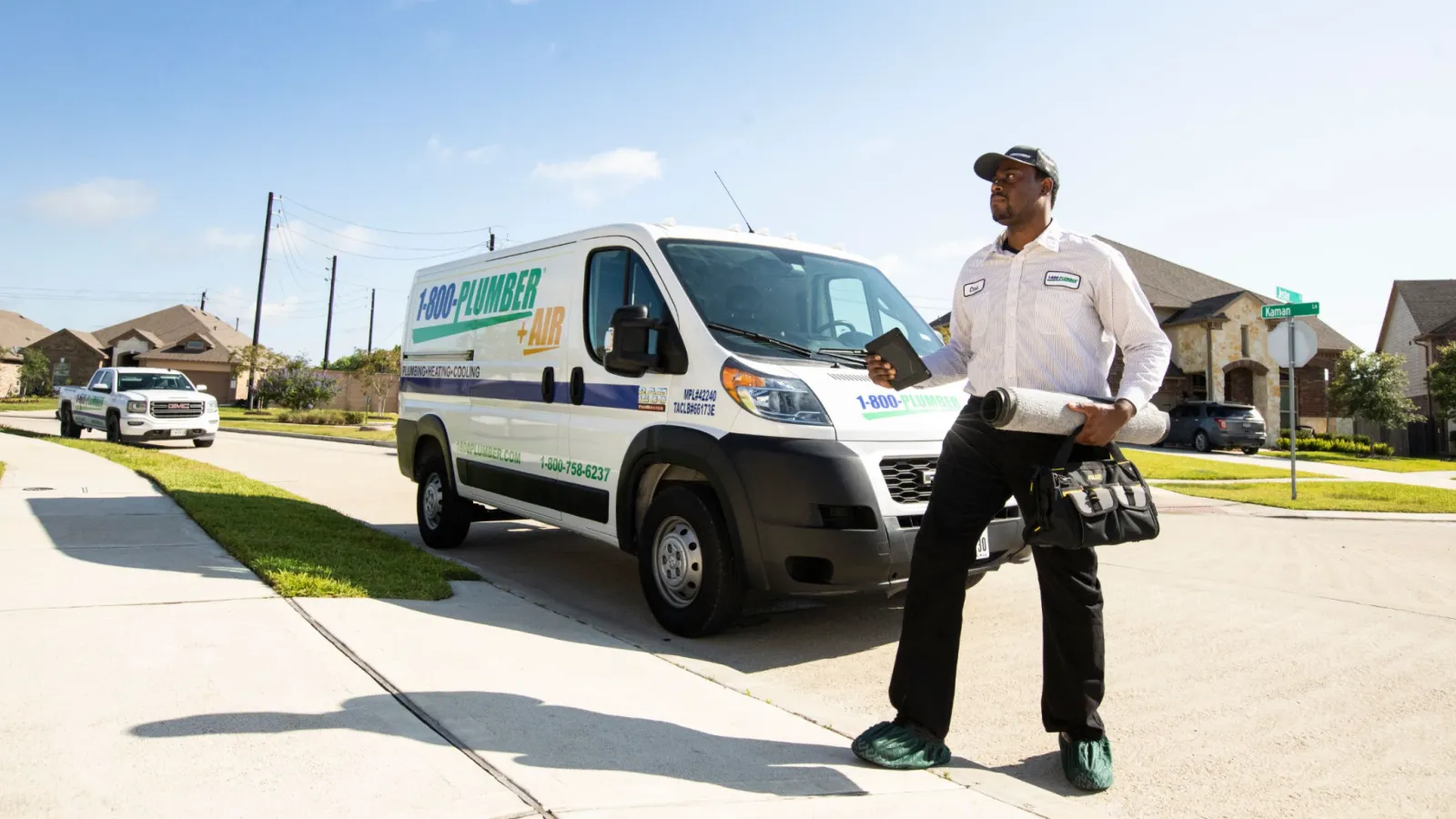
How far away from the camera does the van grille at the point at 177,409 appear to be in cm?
2103

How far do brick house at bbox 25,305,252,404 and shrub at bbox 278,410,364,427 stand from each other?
93.7 ft

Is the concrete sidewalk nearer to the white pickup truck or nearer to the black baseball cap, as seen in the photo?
the black baseball cap

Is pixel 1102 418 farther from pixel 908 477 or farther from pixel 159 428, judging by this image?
pixel 159 428

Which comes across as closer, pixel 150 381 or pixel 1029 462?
pixel 1029 462

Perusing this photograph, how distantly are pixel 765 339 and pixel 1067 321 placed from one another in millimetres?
2237

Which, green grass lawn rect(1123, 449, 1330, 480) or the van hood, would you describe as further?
green grass lawn rect(1123, 449, 1330, 480)

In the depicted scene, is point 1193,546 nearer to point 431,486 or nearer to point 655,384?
point 655,384

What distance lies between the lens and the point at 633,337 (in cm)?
531

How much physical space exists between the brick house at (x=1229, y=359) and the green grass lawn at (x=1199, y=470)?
52.5 feet

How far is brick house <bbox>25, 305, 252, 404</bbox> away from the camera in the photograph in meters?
69.4

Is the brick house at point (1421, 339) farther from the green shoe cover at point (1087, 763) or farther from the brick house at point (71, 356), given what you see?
the brick house at point (71, 356)

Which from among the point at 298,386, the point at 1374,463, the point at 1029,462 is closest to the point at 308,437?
the point at 298,386

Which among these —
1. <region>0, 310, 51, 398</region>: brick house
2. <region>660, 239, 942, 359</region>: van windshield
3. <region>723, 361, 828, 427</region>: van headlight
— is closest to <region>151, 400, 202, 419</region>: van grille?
<region>660, 239, 942, 359</region>: van windshield

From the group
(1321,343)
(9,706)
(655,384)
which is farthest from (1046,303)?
(1321,343)
